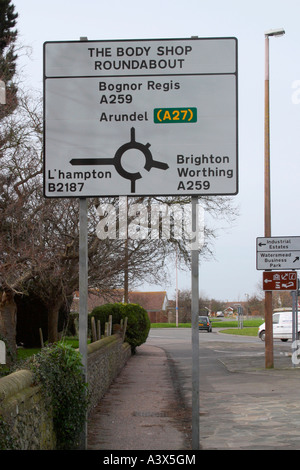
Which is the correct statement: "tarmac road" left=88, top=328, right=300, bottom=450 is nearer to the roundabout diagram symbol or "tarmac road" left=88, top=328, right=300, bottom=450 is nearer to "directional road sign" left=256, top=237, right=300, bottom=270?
"directional road sign" left=256, top=237, right=300, bottom=270

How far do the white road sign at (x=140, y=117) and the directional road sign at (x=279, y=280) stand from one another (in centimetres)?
1098

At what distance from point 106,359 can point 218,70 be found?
7.81 meters

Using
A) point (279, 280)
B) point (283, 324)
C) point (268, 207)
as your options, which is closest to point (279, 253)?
point (279, 280)

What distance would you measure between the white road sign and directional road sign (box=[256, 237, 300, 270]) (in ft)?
35.3

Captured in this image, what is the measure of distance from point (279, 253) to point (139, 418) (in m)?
8.49

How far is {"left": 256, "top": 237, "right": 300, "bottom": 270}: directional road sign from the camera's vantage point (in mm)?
16906

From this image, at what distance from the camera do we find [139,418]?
9555mm

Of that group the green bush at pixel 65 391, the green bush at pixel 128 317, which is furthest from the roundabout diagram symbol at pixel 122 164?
the green bush at pixel 128 317

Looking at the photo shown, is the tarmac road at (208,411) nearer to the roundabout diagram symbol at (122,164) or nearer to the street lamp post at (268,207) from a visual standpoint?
the street lamp post at (268,207)

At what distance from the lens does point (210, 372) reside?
17.4 m

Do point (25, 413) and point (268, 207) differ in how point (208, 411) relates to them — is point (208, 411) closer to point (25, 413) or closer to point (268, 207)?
point (25, 413)

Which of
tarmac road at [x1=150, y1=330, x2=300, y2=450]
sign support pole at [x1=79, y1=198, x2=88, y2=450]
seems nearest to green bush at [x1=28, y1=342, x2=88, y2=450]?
sign support pole at [x1=79, y1=198, x2=88, y2=450]
